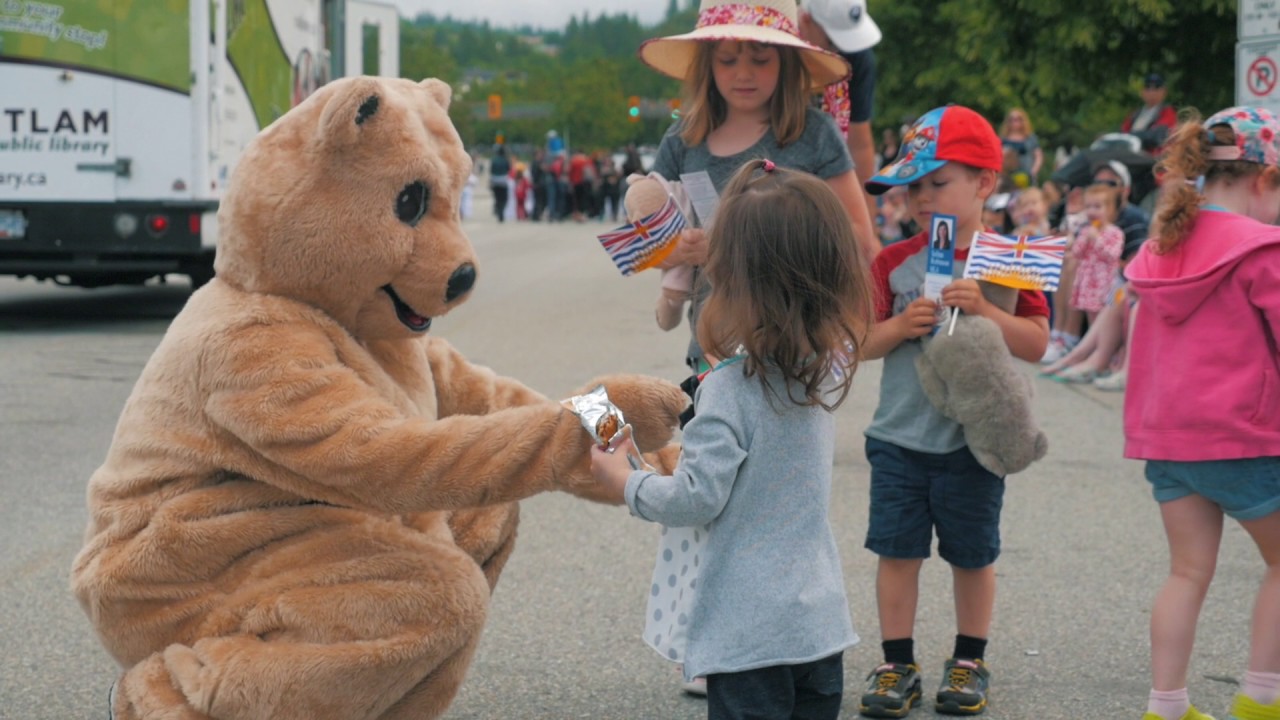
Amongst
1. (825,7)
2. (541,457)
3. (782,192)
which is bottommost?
(541,457)

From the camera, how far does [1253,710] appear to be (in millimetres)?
3941

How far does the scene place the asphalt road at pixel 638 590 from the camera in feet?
14.2

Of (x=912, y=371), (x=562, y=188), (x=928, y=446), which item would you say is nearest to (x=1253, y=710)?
(x=928, y=446)

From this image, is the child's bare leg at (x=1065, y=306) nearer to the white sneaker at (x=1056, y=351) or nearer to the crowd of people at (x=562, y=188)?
the white sneaker at (x=1056, y=351)

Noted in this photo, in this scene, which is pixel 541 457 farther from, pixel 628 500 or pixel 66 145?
pixel 66 145

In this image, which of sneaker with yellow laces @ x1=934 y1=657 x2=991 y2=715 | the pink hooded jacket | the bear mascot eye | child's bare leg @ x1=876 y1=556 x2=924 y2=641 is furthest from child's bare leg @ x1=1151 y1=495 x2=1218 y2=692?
the bear mascot eye

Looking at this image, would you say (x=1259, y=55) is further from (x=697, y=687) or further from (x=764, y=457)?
(x=764, y=457)

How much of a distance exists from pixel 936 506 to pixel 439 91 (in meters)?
1.67

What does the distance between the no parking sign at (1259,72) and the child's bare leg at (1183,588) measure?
6735 millimetres

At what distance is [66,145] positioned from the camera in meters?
11.2

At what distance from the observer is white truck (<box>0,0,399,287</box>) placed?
439 inches

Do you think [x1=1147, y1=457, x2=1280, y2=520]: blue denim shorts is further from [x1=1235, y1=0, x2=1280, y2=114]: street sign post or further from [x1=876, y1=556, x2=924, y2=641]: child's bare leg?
[x1=1235, y1=0, x2=1280, y2=114]: street sign post

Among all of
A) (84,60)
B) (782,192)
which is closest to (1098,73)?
(84,60)

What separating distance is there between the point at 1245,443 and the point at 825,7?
2147 mm
